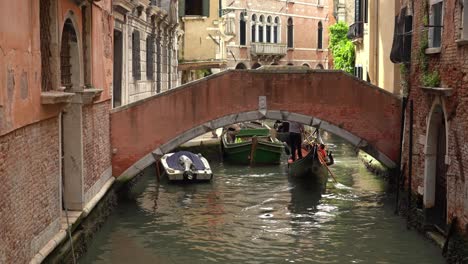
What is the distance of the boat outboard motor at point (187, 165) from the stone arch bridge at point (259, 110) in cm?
211

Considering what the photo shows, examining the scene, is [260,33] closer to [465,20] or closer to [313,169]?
[313,169]

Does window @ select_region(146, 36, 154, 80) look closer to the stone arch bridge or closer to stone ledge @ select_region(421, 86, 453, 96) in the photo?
the stone arch bridge

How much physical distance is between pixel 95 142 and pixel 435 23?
4.98m

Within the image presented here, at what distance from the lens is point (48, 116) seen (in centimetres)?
718

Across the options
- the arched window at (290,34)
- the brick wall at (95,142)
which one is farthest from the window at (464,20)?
the arched window at (290,34)

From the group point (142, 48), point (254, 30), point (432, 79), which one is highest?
point (254, 30)

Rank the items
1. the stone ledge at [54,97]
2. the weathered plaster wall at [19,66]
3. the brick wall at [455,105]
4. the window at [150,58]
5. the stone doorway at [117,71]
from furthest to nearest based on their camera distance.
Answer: the window at [150,58] → the stone doorway at [117,71] → the brick wall at [455,105] → the stone ledge at [54,97] → the weathered plaster wall at [19,66]

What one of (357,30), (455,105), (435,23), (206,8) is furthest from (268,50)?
(455,105)

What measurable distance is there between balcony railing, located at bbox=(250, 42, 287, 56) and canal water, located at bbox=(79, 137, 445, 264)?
1731 centimetres

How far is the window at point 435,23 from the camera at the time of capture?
9.53 meters

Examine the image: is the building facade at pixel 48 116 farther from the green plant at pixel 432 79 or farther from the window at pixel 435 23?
the window at pixel 435 23

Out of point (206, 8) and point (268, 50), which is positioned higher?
point (206, 8)

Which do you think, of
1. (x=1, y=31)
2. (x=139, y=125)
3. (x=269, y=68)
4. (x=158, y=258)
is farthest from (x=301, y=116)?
(x=1, y=31)

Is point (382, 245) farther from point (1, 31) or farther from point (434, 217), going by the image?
point (1, 31)
